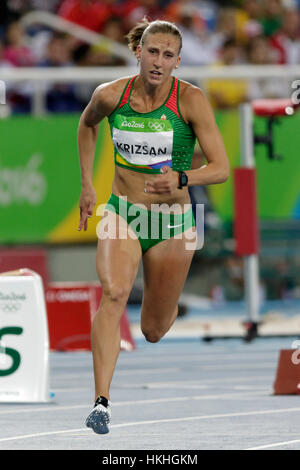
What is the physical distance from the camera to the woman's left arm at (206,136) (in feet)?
21.4

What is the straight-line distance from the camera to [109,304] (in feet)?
21.4

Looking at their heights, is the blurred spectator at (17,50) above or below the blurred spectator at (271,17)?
below

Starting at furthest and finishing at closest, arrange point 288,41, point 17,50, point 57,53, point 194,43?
point 288,41 → point 194,43 → point 17,50 → point 57,53

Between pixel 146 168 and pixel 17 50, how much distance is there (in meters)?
8.51

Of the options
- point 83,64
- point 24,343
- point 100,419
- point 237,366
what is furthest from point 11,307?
point 83,64

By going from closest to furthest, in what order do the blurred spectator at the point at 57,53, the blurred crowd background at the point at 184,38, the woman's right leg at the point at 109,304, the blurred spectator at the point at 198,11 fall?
the woman's right leg at the point at 109,304 < the blurred crowd background at the point at 184,38 < the blurred spectator at the point at 57,53 < the blurred spectator at the point at 198,11

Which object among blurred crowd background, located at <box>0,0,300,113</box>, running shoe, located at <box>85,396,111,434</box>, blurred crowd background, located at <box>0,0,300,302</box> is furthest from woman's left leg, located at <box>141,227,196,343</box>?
blurred crowd background, located at <box>0,0,300,113</box>

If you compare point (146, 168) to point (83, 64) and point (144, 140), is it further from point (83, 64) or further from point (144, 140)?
point (83, 64)

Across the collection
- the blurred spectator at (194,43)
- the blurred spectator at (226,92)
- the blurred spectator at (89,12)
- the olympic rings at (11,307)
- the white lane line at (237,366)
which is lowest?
the white lane line at (237,366)

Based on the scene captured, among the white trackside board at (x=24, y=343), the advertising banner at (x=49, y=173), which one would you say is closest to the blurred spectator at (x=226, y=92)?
the advertising banner at (x=49, y=173)

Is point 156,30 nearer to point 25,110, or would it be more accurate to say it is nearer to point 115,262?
point 115,262

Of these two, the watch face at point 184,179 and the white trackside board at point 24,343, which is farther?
the white trackside board at point 24,343

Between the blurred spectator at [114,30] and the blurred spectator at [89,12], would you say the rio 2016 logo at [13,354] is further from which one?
the blurred spectator at [89,12]

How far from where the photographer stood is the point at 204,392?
894 centimetres
